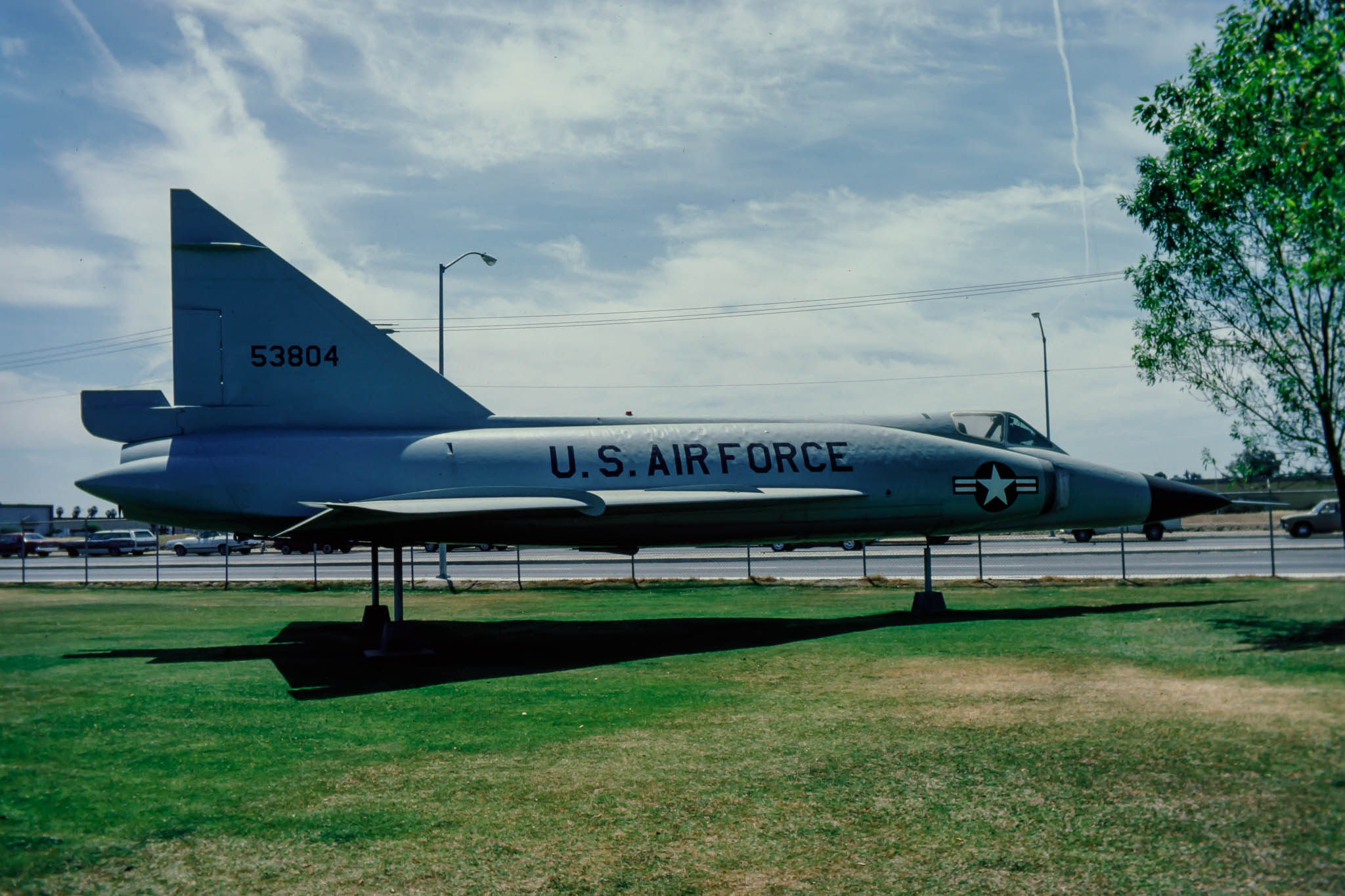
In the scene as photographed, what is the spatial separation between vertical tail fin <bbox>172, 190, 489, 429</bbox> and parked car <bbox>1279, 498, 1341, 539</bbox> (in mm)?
35030

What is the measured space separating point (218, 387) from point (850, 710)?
37.2 ft

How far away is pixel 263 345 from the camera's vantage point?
47.8ft

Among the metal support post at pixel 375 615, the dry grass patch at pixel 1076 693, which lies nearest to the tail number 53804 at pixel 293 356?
the metal support post at pixel 375 615

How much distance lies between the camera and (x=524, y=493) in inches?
555

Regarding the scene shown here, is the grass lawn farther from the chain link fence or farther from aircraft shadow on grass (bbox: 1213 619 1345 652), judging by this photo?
the chain link fence

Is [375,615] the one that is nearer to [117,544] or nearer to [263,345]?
[263,345]

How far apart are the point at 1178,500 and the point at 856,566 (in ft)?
42.0

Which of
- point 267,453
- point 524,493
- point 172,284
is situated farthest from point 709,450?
point 172,284

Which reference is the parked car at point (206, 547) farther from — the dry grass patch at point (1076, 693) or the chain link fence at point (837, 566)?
the dry grass patch at point (1076, 693)

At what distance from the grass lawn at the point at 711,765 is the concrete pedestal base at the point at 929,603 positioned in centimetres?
308

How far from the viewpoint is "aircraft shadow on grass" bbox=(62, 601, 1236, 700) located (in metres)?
11.1

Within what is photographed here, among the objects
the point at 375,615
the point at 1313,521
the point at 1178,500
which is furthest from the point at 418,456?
the point at 1313,521

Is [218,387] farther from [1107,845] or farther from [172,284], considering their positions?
[1107,845]

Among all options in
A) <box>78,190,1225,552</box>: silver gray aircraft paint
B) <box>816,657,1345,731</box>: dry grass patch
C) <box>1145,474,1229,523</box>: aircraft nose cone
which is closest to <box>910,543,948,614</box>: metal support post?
<box>78,190,1225,552</box>: silver gray aircraft paint
